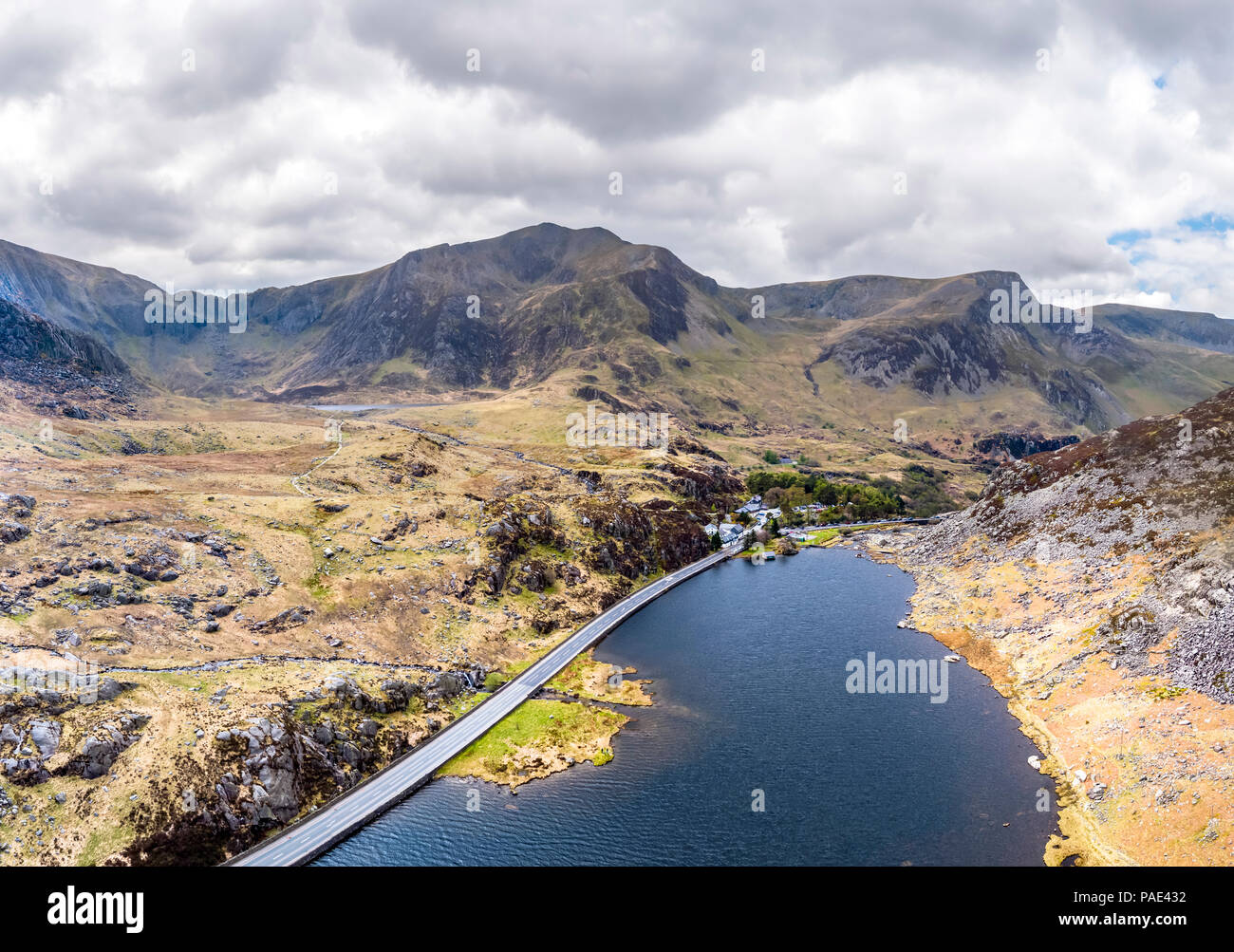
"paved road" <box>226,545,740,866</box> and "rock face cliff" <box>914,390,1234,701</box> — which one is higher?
"rock face cliff" <box>914,390,1234,701</box>

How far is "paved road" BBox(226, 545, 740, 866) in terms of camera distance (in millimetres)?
74500

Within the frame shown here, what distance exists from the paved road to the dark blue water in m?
2.15

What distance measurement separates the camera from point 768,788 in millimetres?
85375

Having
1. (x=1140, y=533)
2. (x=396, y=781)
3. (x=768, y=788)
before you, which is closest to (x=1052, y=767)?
(x=768, y=788)

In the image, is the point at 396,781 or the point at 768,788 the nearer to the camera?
the point at 768,788

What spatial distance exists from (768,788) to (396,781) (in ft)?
148

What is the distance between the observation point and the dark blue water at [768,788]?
246ft

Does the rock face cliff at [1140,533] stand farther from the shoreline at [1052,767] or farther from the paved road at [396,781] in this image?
the paved road at [396,781]

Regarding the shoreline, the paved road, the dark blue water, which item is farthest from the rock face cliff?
the paved road

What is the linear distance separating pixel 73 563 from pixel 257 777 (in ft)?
170

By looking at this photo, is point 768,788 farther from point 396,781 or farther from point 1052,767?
point 396,781

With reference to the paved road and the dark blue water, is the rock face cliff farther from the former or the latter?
the paved road

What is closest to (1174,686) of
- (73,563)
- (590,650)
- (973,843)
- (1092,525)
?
(973,843)

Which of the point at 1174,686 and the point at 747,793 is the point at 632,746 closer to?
the point at 747,793
